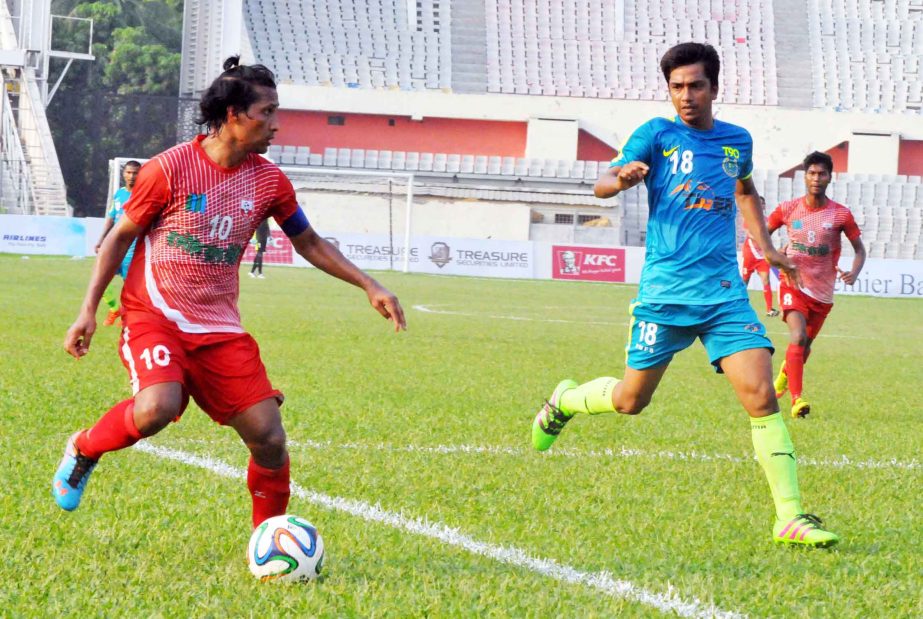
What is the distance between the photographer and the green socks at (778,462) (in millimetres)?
4918

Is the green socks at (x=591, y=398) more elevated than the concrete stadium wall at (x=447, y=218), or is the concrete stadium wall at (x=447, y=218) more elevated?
the concrete stadium wall at (x=447, y=218)

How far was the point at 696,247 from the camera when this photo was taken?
5.36 meters

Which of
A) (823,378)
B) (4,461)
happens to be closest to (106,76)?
(823,378)

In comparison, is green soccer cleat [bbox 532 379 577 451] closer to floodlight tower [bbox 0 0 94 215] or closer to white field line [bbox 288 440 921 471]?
white field line [bbox 288 440 921 471]

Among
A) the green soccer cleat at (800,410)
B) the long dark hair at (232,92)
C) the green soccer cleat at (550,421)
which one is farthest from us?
the green soccer cleat at (800,410)

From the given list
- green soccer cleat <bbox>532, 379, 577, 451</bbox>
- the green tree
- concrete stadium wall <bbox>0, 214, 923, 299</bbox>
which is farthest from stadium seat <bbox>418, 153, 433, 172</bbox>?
green soccer cleat <bbox>532, 379, 577, 451</bbox>

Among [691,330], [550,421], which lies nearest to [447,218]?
[550,421]

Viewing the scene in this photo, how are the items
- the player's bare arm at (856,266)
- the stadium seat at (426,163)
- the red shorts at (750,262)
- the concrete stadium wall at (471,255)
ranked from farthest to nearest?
the stadium seat at (426,163) → the concrete stadium wall at (471,255) → the red shorts at (750,262) → the player's bare arm at (856,266)

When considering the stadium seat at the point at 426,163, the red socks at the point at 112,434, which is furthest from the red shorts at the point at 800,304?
the stadium seat at the point at 426,163

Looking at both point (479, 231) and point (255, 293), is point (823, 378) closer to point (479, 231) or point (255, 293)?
point (255, 293)

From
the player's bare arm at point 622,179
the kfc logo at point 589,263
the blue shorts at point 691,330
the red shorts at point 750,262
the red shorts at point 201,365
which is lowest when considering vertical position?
the red shorts at point 201,365

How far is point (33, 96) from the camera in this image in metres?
Result: 39.9

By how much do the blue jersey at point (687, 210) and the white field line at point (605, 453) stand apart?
1.59 metres

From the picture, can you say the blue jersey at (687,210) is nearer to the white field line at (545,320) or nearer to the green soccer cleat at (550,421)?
the green soccer cleat at (550,421)
